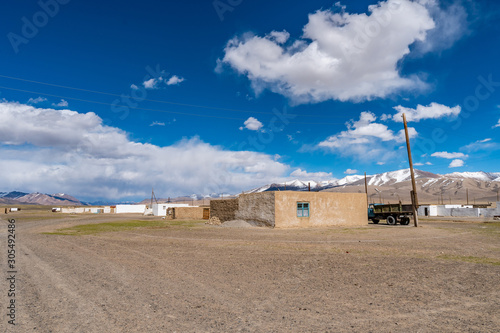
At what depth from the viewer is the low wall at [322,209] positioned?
3180cm

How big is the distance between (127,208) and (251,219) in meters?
81.9

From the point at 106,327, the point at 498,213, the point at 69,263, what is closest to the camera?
the point at 106,327

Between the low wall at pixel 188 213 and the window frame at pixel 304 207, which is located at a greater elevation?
the window frame at pixel 304 207

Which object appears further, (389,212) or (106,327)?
(389,212)

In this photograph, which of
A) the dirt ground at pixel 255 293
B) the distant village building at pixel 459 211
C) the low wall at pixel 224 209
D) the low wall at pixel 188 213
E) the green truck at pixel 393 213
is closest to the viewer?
the dirt ground at pixel 255 293

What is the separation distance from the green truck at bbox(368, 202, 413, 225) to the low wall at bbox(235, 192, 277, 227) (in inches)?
649

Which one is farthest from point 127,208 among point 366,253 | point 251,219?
Result: point 366,253

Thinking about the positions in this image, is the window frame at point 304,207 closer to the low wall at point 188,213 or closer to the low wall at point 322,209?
the low wall at point 322,209

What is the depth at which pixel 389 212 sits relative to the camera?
39062 millimetres

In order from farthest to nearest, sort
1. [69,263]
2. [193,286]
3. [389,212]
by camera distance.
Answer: [389,212], [69,263], [193,286]

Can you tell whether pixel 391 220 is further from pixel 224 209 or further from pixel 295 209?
pixel 224 209

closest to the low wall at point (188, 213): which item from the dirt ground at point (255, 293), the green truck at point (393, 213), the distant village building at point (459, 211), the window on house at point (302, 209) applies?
the window on house at point (302, 209)

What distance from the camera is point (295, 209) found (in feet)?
107

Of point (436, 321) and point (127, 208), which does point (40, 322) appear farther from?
point (127, 208)
